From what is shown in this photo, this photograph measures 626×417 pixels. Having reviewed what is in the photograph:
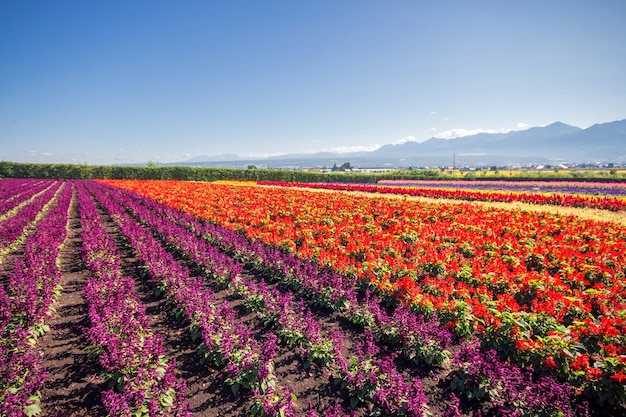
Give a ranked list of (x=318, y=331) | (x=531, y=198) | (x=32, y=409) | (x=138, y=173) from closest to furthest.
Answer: (x=32, y=409)
(x=318, y=331)
(x=531, y=198)
(x=138, y=173)

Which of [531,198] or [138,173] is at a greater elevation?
[138,173]

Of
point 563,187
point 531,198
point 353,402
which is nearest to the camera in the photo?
point 353,402

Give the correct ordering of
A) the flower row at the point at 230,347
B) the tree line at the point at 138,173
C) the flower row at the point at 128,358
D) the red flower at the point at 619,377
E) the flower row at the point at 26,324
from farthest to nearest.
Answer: the tree line at the point at 138,173 → the flower row at the point at 230,347 → the flower row at the point at 26,324 → the red flower at the point at 619,377 → the flower row at the point at 128,358

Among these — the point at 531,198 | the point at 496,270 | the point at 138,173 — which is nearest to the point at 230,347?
the point at 496,270

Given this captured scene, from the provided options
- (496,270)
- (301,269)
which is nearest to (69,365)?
(301,269)

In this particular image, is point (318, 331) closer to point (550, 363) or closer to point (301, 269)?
point (301, 269)

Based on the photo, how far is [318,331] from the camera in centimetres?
585

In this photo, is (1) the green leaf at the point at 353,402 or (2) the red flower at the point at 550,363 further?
(2) the red flower at the point at 550,363

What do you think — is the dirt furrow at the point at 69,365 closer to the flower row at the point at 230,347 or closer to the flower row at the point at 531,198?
the flower row at the point at 230,347

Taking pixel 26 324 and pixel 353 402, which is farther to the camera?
pixel 26 324

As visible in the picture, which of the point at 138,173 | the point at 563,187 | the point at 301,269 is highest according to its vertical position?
the point at 138,173

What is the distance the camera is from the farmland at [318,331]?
4.50 metres

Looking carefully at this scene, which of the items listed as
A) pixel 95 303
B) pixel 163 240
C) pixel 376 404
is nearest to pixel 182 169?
pixel 163 240

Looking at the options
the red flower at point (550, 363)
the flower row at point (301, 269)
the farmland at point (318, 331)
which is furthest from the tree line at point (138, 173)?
the red flower at point (550, 363)
